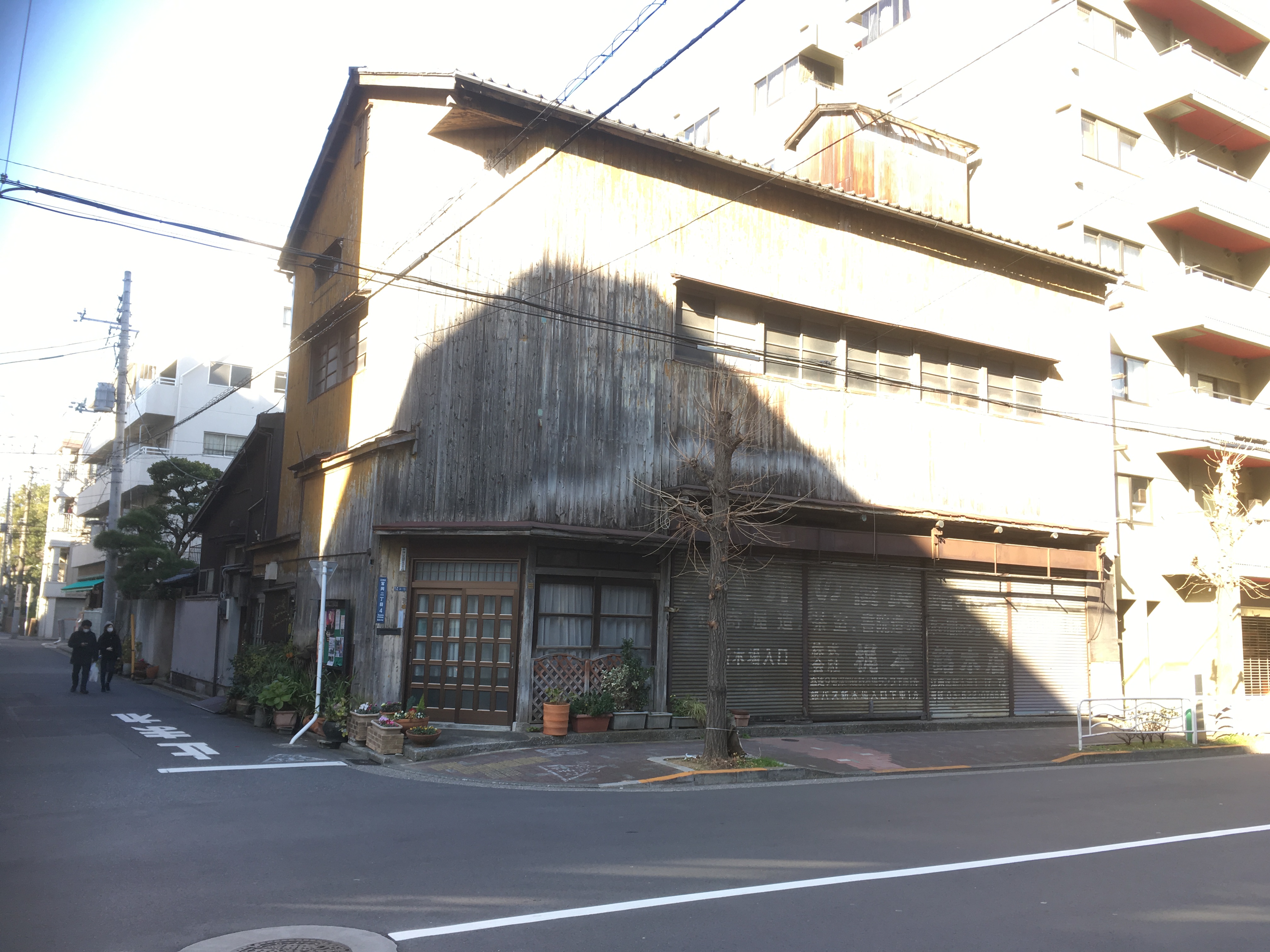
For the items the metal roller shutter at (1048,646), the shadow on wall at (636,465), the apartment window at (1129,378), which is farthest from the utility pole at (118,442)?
the apartment window at (1129,378)

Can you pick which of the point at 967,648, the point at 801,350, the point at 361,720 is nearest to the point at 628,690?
the point at 361,720

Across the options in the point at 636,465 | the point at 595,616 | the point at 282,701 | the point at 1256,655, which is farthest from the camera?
the point at 1256,655

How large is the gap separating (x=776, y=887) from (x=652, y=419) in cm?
1106

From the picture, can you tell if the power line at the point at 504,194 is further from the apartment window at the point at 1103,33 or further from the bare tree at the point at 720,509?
the apartment window at the point at 1103,33

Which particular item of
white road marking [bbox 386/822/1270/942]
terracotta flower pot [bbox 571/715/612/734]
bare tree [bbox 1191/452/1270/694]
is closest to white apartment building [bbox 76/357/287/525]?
terracotta flower pot [bbox 571/715/612/734]

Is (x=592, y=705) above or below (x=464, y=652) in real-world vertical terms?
below

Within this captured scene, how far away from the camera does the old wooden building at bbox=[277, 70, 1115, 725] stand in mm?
16359

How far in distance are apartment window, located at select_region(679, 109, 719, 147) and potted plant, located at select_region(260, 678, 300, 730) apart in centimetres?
2972

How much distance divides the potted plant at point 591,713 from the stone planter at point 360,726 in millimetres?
3209

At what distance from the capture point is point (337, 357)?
20.8 meters

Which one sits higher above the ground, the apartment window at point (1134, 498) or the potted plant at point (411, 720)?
the apartment window at point (1134, 498)

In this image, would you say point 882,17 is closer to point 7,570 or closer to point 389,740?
point 389,740

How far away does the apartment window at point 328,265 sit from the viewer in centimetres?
2056

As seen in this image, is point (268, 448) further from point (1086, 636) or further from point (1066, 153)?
point (1066, 153)
